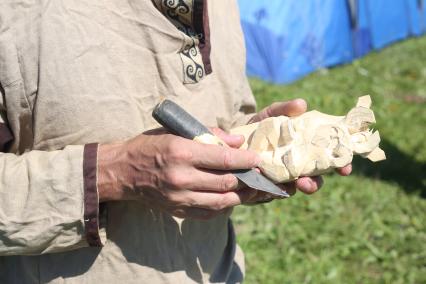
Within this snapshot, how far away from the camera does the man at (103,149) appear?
1.28 m

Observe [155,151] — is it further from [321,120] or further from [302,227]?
[302,227]

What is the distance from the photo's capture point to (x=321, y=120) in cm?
160

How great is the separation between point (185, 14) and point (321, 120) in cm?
50

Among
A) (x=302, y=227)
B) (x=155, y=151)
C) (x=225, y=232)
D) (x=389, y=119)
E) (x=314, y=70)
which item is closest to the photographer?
(x=155, y=151)

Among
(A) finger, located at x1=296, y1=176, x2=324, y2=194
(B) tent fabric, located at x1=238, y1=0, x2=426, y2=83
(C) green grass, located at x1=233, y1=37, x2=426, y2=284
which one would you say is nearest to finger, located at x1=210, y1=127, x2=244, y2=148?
(A) finger, located at x1=296, y1=176, x2=324, y2=194

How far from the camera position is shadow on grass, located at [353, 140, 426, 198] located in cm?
532

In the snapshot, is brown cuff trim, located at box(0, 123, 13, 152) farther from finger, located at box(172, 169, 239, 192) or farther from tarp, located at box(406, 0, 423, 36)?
tarp, located at box(406, 0, 423, 36)

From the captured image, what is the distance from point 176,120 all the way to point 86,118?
0.24m

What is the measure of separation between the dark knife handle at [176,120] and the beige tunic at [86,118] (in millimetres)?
157

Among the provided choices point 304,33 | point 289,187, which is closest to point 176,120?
point 289,187

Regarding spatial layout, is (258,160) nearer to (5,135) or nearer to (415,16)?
(5,135)

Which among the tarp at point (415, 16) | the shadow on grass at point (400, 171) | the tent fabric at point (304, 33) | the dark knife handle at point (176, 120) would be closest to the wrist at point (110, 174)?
the dark knife handle at point (176, 120)

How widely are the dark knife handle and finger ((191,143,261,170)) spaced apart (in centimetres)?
7

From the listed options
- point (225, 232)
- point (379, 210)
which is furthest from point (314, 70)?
point (225, 232)
